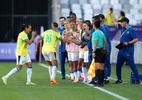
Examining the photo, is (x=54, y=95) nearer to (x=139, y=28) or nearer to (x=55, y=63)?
(x=55, y=63)

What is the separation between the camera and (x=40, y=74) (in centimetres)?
2267

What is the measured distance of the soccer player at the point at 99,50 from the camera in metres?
17.5

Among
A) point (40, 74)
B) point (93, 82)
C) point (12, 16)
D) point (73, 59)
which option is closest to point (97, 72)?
point (93, 82)

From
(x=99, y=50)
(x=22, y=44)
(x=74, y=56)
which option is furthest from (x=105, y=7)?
(x=99, y=50)

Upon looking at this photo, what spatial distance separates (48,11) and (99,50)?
57.8ft

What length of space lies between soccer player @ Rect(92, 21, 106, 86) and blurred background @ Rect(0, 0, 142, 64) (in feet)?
50.7

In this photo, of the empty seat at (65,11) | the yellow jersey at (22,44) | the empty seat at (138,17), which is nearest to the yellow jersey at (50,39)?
the yellow jersey at (22,44)

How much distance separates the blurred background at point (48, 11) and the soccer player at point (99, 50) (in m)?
15.4

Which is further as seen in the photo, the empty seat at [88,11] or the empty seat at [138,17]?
the empty seat at [138,17]

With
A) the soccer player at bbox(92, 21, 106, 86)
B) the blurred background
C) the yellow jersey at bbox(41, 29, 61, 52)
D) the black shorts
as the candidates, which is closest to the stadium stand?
the blurred background

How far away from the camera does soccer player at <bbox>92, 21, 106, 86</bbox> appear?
17.5 meters

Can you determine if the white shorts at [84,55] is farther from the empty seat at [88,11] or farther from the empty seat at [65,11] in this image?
the empty seat at [88,11]

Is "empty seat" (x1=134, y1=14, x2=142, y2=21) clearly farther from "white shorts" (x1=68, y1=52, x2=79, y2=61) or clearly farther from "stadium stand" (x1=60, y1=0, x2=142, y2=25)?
"white shorts" (x1=68, y1=52, x2=79, y2=61)

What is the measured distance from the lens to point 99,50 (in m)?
17.6
